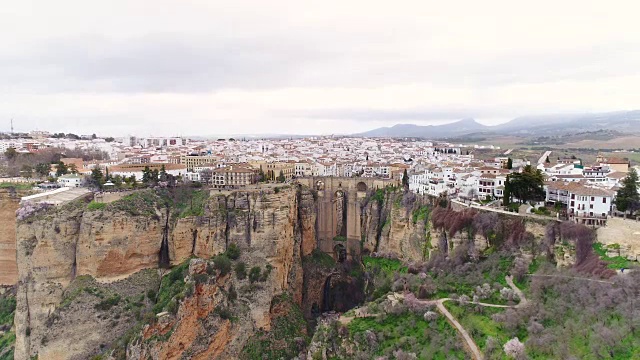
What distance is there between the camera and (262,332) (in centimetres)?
3100

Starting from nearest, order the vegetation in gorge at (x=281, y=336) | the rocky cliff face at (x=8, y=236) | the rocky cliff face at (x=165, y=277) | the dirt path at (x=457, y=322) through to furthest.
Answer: the dirt path at (x=457, y=322) < the rocky cliff face at (x=165, y=277) < the vegetation in gorge at (x=281, y=336) < the rocky cliff face at (x=8, y=236)

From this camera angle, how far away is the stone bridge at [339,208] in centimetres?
4216

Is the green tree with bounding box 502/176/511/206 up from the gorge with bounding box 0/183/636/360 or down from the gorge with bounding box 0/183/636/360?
up

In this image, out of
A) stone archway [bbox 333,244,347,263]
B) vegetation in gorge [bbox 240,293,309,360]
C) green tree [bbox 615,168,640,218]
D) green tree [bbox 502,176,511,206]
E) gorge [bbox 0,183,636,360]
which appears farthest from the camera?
stone archway [bbox 333,244,347,263]

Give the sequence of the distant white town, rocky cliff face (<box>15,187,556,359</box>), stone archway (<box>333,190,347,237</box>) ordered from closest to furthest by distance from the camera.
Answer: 1. rocky cliff face (<box>15,187,556,359</box>)
2. the distant white town
3. stone archway (<box>333,190,347,237</box>)

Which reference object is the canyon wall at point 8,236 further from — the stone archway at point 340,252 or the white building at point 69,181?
the stone archway at point 340,252

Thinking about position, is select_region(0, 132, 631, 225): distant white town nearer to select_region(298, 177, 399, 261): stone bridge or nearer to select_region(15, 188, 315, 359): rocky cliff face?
select_region(298, 177, 399, 261): stone bridge

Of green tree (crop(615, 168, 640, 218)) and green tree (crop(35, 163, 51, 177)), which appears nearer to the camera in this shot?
green tree (crop(615, 168, 640, 218))

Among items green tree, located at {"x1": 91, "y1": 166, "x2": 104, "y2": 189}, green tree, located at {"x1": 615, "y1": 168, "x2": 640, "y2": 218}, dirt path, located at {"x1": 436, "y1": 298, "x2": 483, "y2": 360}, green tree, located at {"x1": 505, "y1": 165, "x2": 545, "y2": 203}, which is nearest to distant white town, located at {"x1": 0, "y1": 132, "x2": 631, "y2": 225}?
green tree, located at {"x1": 505, "y1": 165, "x2": 545, "y2": 203}

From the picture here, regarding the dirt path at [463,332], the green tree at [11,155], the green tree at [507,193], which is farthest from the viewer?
the green tree at [11,155]

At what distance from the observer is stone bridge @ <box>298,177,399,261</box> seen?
138 ft

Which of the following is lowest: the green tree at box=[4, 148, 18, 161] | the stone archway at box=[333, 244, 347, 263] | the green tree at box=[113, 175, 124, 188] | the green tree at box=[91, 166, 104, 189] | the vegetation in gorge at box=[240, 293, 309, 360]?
the vegetation in gorge at box=[240, 293, 309, 360]

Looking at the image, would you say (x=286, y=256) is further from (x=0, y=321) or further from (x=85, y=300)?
(x=0, y=321)

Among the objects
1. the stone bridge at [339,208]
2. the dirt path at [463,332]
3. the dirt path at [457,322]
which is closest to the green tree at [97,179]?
the stone bridge at [339,208]
